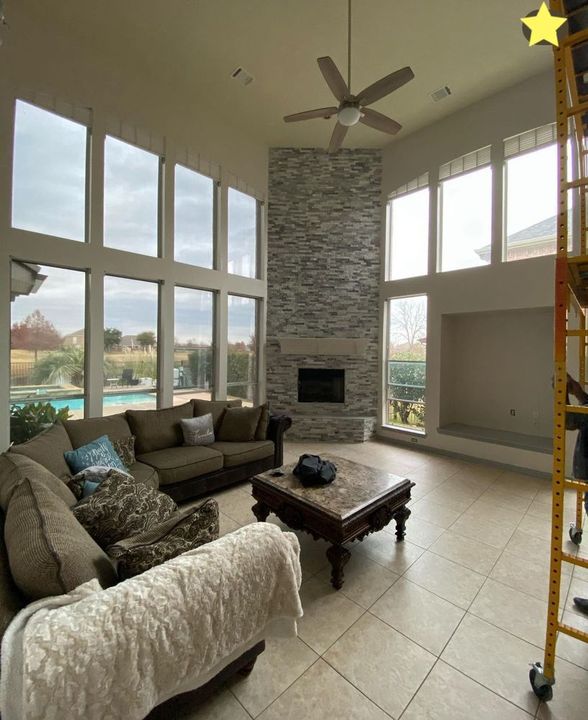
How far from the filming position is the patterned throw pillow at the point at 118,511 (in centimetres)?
143

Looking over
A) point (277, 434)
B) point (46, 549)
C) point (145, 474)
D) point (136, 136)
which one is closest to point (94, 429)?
point (145, 474)

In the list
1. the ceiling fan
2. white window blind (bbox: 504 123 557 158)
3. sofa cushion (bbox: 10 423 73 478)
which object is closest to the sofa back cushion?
sofa cushion (bbox: 10 423 73 478)

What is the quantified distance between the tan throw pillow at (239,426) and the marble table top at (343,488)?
1.10m

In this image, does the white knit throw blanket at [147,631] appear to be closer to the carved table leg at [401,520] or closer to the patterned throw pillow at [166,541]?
the patterned throw pillow at [166,541]

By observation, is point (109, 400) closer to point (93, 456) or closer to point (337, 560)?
point (93, 456)

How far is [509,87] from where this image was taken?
4121 millimetres

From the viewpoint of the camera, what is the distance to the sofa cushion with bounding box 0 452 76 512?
1.29 metres

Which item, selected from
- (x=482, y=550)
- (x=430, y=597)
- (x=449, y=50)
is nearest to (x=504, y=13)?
(x=449, y=50)

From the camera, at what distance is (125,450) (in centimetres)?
287

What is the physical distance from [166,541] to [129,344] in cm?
342

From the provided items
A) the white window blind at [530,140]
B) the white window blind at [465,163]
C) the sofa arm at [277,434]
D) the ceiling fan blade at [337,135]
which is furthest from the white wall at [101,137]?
the white window blind at [530,140]

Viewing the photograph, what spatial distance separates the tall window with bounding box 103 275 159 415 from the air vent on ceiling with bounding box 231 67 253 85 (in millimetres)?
2873

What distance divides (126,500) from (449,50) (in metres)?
5.45

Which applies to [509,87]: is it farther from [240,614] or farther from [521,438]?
[240,614]
